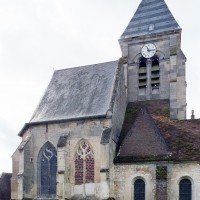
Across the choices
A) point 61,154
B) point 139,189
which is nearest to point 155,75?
point 139,189

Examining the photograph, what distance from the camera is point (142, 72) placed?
33.4 meters

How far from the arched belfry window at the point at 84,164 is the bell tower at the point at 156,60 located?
279 inches

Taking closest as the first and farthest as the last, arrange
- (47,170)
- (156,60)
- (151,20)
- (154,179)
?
(154,179) → (47,170) → (156,60) → (151,20)

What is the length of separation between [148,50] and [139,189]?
12.2m

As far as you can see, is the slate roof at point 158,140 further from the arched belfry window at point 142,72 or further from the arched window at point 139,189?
the arched belfry window at point 142,72

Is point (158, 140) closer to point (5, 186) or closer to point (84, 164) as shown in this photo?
point (84, 164)

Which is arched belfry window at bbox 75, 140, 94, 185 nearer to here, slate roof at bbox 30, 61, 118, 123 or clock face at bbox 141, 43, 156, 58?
slate roof at bbox 30, 61, 118, 123

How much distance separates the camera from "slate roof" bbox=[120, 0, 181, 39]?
33906 millimetres

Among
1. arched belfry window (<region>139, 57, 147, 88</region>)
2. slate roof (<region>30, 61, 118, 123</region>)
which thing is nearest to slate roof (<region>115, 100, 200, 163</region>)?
slate roof (<region>30, 61, 118, 123</region>)

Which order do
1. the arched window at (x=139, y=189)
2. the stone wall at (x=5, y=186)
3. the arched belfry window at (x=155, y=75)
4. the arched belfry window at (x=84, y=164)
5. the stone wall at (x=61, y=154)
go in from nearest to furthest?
the arched window at (x=139, y=189), the stone wall at (x=61, y=154), the arched belfry window at (x=84, y=164), the stone wall at (x=5, y=186), the arched belfry window at (x=155, y=75)

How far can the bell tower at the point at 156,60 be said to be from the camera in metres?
31.9

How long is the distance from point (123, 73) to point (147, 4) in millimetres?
7803

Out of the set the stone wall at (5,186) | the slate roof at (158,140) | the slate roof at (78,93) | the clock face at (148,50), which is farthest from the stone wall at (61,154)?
the clock face at (148,50)

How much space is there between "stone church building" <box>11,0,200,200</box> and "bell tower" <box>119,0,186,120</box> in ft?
0.25
